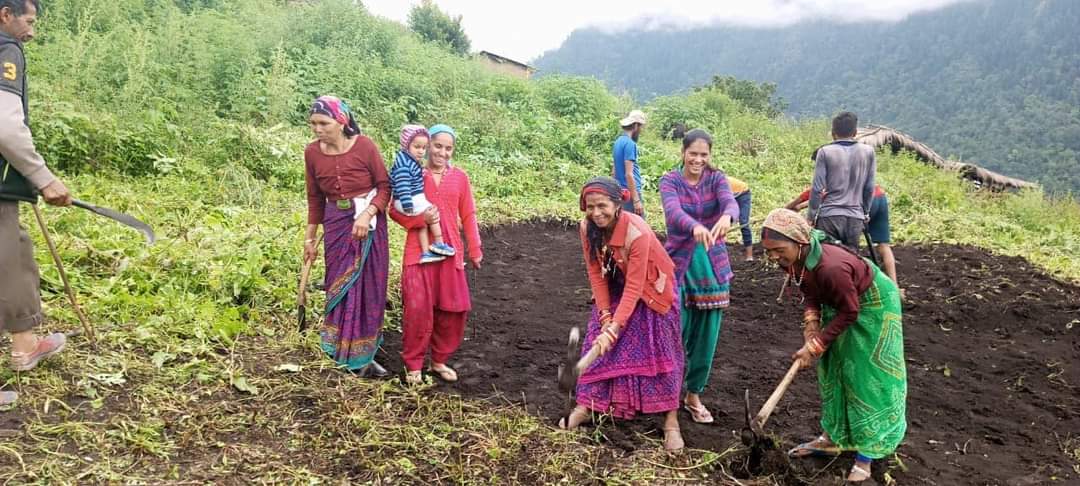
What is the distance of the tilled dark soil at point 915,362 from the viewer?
11.6 feet

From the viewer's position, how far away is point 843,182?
17.3ft

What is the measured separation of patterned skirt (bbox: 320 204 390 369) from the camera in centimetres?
386

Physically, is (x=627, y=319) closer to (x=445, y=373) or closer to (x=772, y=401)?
(x=772, y=401)

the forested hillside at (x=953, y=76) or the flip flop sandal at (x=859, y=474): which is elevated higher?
the forested hillside at (x=953, y=76)

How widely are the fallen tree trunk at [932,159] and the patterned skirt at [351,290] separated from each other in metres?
13.4

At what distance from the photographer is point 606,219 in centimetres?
321

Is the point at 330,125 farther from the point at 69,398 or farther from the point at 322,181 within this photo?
the point at 69,398

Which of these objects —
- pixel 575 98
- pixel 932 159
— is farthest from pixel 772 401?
pixel 932 159

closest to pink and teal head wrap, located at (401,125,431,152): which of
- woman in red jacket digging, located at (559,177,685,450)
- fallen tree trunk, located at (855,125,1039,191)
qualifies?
woman in red jacket digging, located at (559,177,685,450)

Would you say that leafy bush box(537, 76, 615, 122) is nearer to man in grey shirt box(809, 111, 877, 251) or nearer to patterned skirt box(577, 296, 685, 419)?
man in grey shirt box(809, 111, 877, 251)

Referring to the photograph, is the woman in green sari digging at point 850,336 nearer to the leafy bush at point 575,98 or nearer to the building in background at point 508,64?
the leafy bush at point 575,98

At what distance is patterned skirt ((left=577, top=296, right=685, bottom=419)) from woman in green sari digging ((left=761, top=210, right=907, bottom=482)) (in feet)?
1.94

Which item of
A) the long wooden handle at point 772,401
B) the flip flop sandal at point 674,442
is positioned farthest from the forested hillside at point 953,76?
the long wooden handle at point 772,401

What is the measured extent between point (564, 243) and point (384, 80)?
599 centimetres
